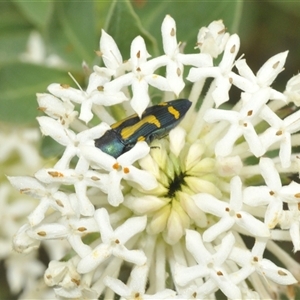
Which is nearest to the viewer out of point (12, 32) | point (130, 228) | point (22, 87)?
point (130, 228)

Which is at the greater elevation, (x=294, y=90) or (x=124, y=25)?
(x=124, y=25)

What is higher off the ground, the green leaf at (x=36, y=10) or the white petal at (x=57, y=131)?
the green leaf at (x=36, y=10)

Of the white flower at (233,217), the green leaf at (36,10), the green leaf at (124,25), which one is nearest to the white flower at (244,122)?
the white flower at (233,217)

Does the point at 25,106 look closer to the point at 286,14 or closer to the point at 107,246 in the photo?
the point at 107,246

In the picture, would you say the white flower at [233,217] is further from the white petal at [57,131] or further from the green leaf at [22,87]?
the green leaf at [22,87]

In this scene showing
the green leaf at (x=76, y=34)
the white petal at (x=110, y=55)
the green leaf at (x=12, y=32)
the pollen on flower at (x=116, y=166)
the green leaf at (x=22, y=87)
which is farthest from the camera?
the green leaf at (x=12, y=32)

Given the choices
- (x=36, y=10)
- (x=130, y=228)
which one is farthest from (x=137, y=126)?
(x=36, y=10)

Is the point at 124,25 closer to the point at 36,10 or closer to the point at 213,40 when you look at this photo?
the point at 213,40
